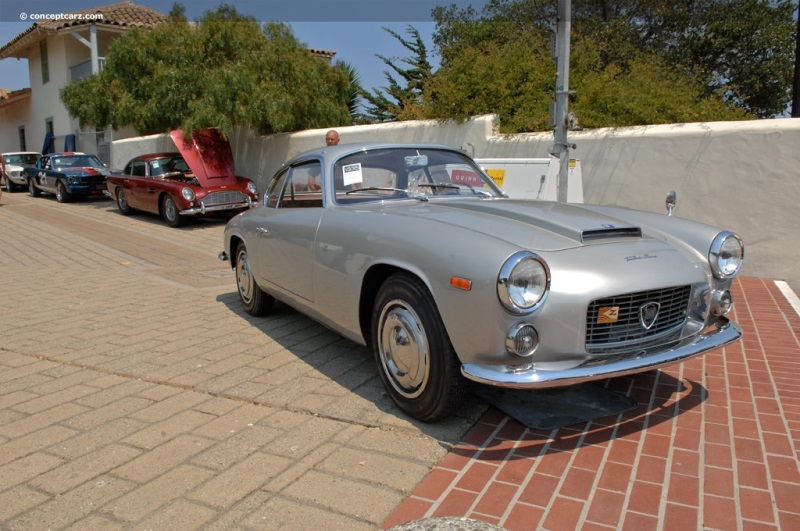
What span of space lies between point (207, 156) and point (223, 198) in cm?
129

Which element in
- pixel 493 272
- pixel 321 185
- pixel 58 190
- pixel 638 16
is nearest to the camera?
pixel 493 272

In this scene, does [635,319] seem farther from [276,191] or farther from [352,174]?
A: [276,191]

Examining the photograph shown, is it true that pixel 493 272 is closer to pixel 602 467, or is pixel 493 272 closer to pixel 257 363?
pixel 602 467

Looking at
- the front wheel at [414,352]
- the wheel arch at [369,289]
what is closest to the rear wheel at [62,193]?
the wheel arch at [369,289]

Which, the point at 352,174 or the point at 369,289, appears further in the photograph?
the point at 352,174

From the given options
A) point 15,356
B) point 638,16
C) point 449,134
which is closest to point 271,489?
point 15,356

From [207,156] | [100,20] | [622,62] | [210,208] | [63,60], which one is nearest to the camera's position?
[210,208]

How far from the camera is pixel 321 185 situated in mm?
4191

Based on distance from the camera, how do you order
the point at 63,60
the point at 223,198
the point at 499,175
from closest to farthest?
the point at 499,175
the point at 223,198
the point at 63,60

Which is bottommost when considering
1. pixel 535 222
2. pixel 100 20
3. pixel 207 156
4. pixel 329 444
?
pixel 329 444

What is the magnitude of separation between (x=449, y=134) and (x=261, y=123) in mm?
5325

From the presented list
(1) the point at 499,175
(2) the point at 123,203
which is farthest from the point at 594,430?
(2) the point at 123,203

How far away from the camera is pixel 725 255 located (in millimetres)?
3348

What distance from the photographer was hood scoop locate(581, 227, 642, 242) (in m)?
3.05
